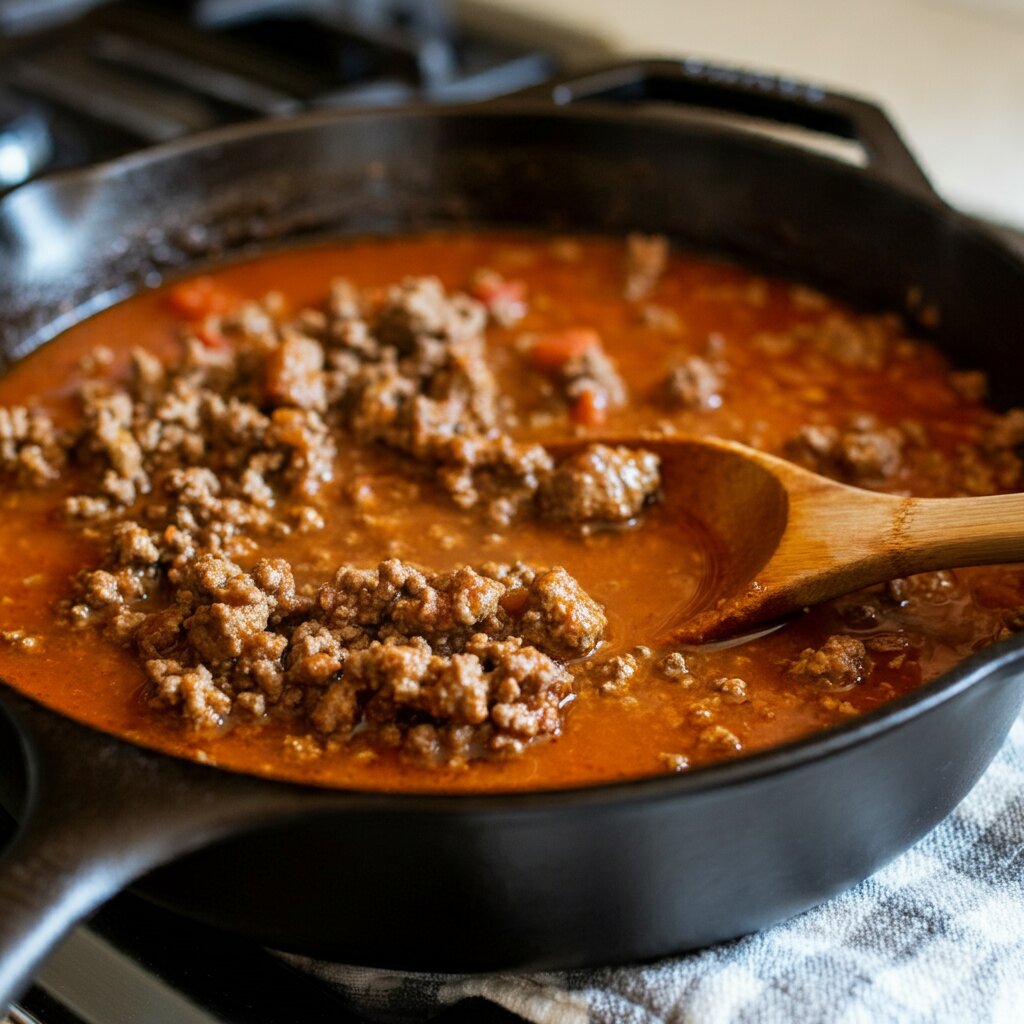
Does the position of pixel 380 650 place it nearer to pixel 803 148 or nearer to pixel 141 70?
pixel 803 148

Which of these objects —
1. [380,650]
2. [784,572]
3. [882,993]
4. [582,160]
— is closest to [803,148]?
[582,160]

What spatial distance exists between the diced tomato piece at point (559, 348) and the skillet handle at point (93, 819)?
1.32 metres

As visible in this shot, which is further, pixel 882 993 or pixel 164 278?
pixel 164 278

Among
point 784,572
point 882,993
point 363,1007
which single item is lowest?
point 363,1007

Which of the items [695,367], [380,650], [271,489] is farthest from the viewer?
[695,367]

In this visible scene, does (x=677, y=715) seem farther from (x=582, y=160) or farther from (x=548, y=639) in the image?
(x=582, y=160)

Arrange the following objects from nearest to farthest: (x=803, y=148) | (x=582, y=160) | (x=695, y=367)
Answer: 1. (x=695, y=367)
2. (x=803, y=148)
3. (x=582, y=160)

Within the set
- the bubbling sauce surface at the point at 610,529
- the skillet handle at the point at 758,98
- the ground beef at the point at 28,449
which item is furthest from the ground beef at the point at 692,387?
the ground beef at the point at 28,449

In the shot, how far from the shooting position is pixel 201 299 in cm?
275

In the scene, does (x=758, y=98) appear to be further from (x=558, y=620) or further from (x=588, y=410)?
(x=558, y=620)

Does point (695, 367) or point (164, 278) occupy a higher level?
point (695, 367)

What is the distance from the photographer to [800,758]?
1.27 metres

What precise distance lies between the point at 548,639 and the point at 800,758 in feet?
1.77

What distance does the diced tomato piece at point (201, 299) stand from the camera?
273 cm
